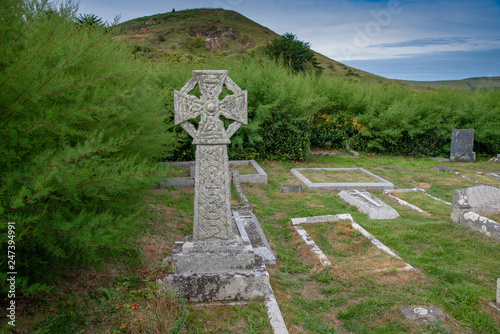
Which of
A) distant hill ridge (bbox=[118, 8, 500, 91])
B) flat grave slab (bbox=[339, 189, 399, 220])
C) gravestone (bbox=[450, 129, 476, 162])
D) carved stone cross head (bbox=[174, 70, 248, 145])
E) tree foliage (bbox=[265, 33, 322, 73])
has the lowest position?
flat grave slab (bbox=[339, 189, 399, 220])

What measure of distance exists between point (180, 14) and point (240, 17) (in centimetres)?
862

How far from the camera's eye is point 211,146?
3.38 m

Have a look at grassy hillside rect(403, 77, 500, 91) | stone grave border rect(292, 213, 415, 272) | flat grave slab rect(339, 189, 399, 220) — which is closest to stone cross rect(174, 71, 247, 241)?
stone grave border rect(292, 213, 415, 272)

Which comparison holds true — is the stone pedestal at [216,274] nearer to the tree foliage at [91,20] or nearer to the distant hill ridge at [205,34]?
the tree foliage at [91,20]

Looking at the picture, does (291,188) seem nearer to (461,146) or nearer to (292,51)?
(461,146)

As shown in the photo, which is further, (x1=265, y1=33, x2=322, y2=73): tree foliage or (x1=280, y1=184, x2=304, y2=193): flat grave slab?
(x1=265, y1=33, x2=322, y2=73): tree foliage

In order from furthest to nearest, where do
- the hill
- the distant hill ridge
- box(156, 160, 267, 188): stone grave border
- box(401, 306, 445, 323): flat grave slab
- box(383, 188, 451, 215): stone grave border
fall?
the hill < the distant hill ridge < box(156, 160, 267, 188): stone grave border < box(383, 188, 451, 215): stone grave border < box(401, 306, 445, 323): flat grave slab

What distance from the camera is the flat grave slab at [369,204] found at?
19.5 ft

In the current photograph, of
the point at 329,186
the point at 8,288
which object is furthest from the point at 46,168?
the point at 329,186

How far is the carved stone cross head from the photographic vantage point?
3.36 metres

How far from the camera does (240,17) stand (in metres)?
47.1

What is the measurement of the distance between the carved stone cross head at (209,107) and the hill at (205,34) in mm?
28950

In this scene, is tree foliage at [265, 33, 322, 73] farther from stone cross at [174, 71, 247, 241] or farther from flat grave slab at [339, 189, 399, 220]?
stone cross at [174, 71, 247, 241]

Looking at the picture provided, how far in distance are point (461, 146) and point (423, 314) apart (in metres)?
11.2
